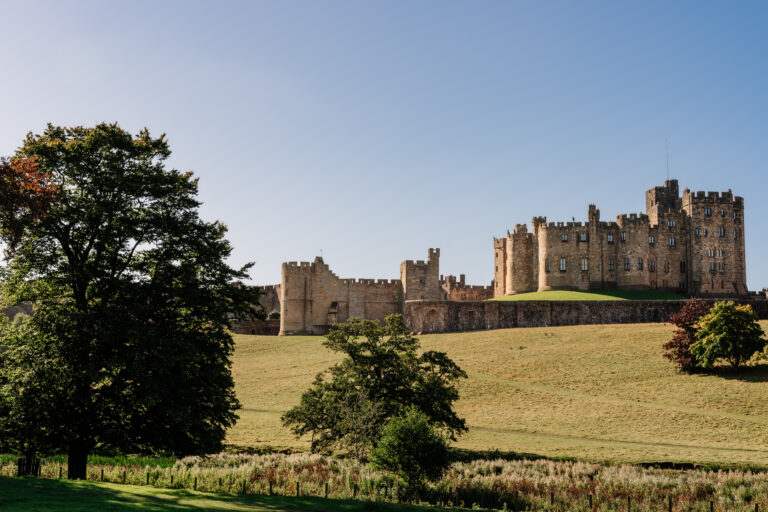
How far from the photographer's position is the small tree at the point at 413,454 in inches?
936

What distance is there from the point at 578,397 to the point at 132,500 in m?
32.2

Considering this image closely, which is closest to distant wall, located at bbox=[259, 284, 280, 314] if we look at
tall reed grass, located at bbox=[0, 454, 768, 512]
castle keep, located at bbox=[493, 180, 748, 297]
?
castle keep, located at bbox=[493, 180, 748, 297]

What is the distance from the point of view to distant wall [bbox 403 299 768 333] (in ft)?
216

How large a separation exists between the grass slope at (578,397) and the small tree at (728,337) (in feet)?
4.16

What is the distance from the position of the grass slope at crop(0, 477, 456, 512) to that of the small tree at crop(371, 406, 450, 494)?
3.86 metres

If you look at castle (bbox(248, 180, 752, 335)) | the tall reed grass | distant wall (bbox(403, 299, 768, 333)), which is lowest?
the tall reed grass

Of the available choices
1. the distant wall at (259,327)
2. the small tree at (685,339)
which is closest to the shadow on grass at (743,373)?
the small tree at (685,339)

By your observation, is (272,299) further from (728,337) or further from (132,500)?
(132,500)

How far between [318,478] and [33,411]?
9.79 metres

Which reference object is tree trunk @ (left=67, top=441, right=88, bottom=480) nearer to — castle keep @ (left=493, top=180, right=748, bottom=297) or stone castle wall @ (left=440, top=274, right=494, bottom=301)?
castle keep @ (left=493, top=180, right=748, bottom=297)

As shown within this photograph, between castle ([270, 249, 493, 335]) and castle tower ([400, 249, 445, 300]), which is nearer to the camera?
castle ([270, 249, 493, 335])

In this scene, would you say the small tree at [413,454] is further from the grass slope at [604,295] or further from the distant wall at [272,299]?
the distant wall at [272,299]

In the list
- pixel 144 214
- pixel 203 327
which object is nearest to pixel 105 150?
pixel 144 214

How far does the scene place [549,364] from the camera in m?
52.0
